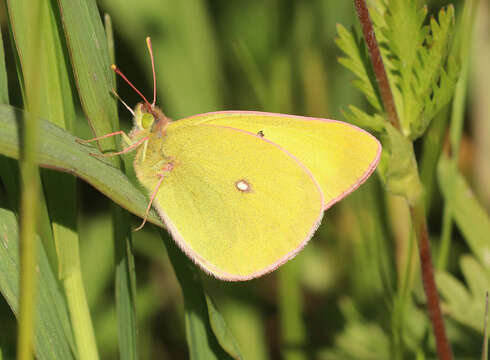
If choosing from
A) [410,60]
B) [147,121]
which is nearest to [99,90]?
[147,121]

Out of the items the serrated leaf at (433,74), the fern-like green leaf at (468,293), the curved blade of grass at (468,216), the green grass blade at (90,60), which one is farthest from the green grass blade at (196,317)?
the curved blade of grass at (468,216)

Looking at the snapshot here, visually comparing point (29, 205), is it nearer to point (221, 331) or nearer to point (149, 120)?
point (221, 331)

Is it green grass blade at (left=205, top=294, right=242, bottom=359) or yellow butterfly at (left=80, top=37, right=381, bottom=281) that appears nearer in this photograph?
green grass blade at (left=205, top=294, right=242, bottom=359)

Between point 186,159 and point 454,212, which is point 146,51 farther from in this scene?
point 454,212

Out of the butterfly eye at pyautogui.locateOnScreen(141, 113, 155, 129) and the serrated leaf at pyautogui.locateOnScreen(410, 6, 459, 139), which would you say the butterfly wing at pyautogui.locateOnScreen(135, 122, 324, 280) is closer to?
the butterfly eye at pyautogui.locateOnScreen(141, 113, 155, 129)

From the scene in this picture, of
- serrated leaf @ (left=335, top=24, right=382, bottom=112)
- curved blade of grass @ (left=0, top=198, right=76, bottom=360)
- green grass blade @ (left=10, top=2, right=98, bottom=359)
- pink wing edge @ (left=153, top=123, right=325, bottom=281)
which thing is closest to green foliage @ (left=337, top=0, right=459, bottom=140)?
serrated leaf @ (left=335, top=24, right=382, bottom=112)

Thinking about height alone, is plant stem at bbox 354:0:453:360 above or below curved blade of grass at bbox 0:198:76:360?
below
